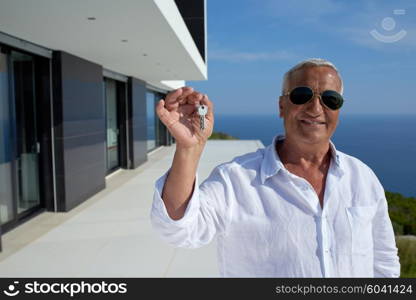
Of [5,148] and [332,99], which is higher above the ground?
[332,99]

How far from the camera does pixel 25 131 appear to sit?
6.04 m

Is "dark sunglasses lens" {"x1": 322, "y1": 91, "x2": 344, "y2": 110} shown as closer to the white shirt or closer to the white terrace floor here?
the white shirt

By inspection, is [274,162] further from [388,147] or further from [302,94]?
[388,147]

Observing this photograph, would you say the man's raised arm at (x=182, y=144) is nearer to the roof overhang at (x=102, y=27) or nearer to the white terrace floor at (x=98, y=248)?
the roof overhang at (x=102, y=27)

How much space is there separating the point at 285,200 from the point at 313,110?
0.29 meters

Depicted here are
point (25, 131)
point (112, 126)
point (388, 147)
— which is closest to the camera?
point (388, 147)

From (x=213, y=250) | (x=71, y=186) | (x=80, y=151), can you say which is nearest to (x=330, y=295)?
(x=213, y=250)

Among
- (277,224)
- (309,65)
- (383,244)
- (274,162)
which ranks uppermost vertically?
(309,65)

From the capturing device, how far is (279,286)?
133cm

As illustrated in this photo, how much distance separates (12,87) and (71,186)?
1.92 m

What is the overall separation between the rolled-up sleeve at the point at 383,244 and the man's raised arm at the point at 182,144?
64 cm

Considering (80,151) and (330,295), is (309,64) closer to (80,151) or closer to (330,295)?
(330,295)

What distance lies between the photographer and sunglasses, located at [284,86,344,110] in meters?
1.32

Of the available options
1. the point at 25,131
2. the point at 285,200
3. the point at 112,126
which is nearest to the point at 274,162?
the point at 285,200
